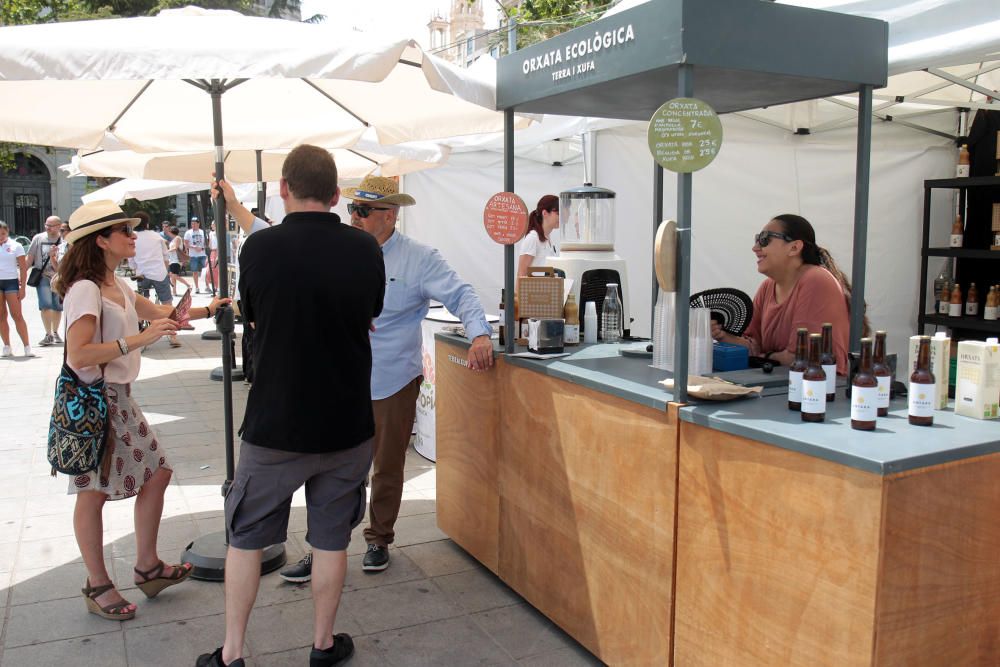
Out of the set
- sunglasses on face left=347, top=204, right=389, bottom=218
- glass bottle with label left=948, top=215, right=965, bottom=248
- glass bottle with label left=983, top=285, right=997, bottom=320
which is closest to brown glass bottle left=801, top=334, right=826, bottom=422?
sunglasses on face left=347, top=204, right=389, bottom=218

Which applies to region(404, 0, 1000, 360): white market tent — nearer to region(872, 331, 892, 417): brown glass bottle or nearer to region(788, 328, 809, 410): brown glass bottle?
region(788, 328, 809, 410): brown glass bottle

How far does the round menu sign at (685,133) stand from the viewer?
262 centimetres

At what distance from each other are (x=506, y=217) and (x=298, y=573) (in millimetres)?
1953

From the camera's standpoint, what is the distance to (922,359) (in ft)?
7.88

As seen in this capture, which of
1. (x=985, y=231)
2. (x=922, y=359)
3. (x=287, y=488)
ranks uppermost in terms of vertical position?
(x=985, y=231)

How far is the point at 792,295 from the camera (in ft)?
11.8

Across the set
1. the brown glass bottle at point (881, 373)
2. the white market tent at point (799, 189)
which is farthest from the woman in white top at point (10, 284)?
the brown glass bottle at point (881, 373)

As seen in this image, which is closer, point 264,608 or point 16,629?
point 16,629

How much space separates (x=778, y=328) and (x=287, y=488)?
7.29 ft

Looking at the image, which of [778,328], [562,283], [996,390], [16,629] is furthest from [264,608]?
[996,390]

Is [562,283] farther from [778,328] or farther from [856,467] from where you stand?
[856,467]

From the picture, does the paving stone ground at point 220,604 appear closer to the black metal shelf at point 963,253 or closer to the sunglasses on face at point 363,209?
the sunglasses on face at point 363,209

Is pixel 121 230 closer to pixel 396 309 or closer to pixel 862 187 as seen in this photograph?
pixel 396 309

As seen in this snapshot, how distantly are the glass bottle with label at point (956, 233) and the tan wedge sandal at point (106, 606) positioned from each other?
7159mm
